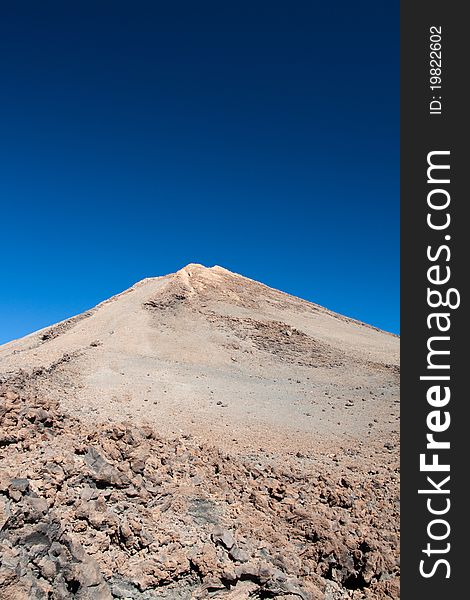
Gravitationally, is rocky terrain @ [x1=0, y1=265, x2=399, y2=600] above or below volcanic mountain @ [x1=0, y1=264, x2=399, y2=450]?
below

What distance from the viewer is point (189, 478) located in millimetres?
7910

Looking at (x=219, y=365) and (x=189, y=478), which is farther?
(x=219, y=365)

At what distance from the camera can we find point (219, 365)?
1739 cm

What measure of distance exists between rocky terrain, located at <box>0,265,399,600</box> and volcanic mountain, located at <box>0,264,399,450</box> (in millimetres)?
97

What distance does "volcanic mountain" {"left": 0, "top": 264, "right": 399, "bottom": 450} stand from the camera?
12094 mm

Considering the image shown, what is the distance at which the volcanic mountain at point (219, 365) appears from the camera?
12.1m

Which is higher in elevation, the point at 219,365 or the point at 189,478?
the point at 219,365

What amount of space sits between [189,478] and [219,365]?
31.2ft

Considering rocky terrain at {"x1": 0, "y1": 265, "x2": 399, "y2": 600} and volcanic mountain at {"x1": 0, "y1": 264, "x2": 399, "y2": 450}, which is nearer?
rocky terrain at {"x1": 0, "y1": 265, "x2": 399, "y2": 600}

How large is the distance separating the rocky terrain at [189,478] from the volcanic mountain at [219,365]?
0.10m

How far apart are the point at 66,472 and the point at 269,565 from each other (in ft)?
11.0

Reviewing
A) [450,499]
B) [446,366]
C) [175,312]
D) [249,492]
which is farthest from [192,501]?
[175,312]

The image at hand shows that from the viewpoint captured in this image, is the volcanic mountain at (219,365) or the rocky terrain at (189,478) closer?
the rocky terrain at (189,478)

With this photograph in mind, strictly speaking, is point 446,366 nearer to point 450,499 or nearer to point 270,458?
point 450,499
